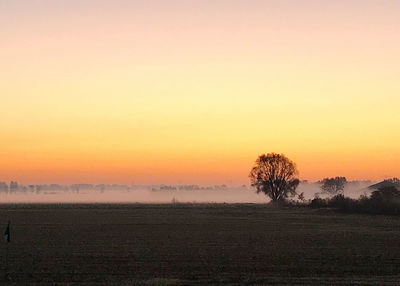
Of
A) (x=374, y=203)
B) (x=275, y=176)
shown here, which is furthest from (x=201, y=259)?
(x=275, y=176)

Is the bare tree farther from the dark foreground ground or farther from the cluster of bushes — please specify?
the dark foreground ground

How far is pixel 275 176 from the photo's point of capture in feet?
484

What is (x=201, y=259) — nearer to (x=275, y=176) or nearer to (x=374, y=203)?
(x=374, y=203)

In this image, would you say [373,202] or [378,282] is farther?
[373,202]

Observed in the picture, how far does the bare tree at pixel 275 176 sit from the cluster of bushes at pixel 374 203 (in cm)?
3242

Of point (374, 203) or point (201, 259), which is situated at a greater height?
point (374, 203)

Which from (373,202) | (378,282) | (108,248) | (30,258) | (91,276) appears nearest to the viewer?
(378,282)

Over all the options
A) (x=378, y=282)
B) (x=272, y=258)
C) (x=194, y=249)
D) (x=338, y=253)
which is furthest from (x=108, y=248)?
(x=378, y=282)

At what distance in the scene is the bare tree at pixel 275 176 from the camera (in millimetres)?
146312

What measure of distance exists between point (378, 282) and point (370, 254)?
10.1 meters

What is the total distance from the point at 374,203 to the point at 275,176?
54910 mm

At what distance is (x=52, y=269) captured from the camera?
26.4m

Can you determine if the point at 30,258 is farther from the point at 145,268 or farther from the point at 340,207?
the point at 340,207

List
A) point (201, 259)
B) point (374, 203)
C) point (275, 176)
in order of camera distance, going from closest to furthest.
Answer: point (201, 259) → point (374, 203) → point (275, 176)
